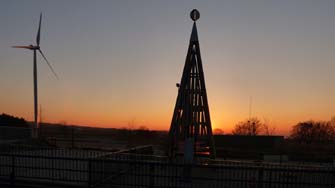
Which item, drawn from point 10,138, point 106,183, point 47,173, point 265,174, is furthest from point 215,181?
point 10,138

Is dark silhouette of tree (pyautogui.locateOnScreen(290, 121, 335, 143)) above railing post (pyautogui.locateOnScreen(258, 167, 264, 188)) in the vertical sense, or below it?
below

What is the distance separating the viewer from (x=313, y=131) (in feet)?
215

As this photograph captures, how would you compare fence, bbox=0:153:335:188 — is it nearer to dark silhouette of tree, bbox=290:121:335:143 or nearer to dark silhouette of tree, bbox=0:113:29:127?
dark silhouette of tree, bbox=0:113:29:127

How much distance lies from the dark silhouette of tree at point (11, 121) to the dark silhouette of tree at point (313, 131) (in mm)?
46966

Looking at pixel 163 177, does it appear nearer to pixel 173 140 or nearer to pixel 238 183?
pixel 238 183

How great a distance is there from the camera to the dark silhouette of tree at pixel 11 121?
1693 inches

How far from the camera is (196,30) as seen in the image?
2006 cm

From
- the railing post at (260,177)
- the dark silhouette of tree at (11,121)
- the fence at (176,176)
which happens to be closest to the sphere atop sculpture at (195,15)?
the fence at (176,176)

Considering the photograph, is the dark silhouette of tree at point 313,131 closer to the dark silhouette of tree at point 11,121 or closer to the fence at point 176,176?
the dark silhouette of tree at point 11,121

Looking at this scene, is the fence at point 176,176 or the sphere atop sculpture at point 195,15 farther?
the sphere atop sculpture at point 195,15

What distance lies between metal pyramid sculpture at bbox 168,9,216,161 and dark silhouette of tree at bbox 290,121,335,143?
161 ft

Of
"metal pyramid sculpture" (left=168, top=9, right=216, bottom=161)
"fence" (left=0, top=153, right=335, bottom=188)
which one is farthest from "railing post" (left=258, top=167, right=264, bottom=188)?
"metal pyramid sculpture" (left=168, top=9, right=216, bottom=161)

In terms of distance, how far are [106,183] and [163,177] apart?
88.5 inches

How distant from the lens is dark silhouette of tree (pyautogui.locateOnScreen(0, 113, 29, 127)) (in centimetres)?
4300
